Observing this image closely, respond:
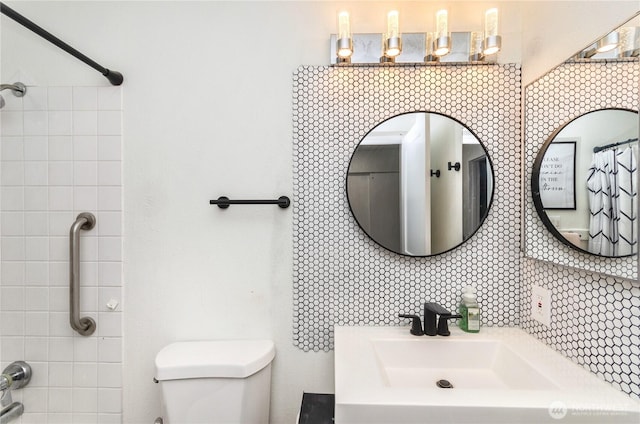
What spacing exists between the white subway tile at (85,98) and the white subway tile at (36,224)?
47 centimetres

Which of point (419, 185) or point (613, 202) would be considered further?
point (419, 185)

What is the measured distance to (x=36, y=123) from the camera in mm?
1167

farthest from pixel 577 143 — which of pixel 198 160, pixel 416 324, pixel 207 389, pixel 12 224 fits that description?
pixel 12 224

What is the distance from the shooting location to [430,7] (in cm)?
114

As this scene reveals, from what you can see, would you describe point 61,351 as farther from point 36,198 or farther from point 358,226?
point 358,226

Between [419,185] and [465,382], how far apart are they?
724 mm

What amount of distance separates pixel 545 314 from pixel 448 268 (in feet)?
1.13

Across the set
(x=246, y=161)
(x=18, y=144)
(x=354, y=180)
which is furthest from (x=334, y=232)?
(x=18, y=144)

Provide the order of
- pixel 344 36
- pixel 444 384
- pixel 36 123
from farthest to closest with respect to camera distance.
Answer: pixel 36 123 < pixel 344 36 < pixel 444 384

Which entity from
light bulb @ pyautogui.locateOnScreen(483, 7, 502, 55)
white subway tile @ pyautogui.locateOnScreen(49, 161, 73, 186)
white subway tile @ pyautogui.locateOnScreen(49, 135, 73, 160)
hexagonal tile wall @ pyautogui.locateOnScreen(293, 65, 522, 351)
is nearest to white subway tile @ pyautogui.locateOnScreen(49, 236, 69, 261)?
white subway tile @ pyautogui.locateOnScreen(49, 161, 73, 186)

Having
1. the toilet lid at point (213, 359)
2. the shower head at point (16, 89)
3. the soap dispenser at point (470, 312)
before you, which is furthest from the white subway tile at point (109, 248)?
the soap dispenser at point (470, 312)

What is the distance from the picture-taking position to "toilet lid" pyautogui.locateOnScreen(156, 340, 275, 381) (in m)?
0.98

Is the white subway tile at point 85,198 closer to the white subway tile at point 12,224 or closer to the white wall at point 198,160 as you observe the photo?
the white wall at point 198,160

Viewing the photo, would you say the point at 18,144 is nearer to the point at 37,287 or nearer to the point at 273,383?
the point at 37,287
